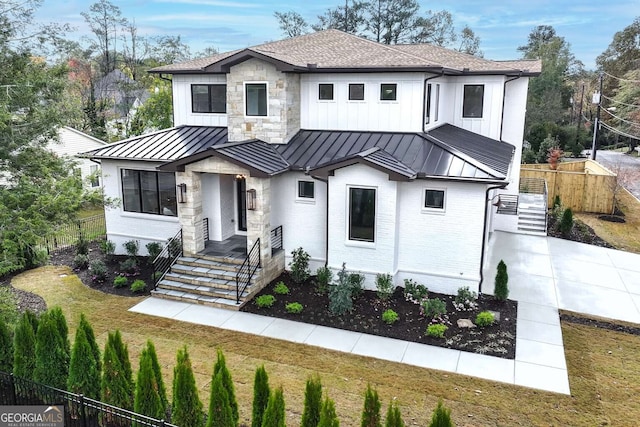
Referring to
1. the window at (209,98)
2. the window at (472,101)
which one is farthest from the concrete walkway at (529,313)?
the window at (209,98)

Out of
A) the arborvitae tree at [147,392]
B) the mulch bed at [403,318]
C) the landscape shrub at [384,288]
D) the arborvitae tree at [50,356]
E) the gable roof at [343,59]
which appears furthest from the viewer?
the gable roof at [343,59]

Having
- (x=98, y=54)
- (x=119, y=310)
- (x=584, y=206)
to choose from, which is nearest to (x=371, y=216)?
(x=119, y=310)

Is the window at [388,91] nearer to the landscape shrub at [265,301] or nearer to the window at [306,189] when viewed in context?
the window at [306,189]

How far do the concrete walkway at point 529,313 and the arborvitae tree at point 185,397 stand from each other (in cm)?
446

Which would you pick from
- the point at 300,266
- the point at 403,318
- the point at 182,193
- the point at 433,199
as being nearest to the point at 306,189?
the point at 300,266

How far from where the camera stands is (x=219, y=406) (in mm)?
7039

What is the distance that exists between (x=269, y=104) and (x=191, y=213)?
4283mm

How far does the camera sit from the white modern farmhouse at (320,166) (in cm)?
1382

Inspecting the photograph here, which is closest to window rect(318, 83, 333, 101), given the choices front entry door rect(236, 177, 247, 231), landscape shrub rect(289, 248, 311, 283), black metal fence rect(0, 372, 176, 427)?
front entry door rect(236, 177, 247, 231)

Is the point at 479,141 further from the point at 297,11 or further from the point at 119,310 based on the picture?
the point at 297,11

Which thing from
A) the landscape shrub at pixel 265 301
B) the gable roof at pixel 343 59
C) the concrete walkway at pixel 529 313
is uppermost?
the gable roof at pixel 343 59

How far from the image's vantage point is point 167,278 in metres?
14.7

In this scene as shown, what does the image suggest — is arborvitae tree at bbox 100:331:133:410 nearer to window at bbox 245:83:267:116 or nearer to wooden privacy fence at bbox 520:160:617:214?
window at bbox 245:83:267:116

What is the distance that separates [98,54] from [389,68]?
37.9 meters
